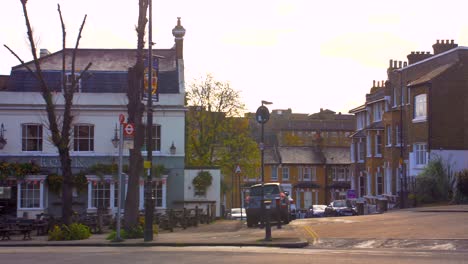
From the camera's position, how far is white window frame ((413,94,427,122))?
4968cm

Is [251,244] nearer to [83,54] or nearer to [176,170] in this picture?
[176,170]

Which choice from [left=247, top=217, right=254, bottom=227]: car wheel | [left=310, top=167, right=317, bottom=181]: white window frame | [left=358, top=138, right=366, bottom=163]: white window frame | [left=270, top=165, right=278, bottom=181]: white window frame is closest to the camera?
[left=247, top=217, right=254, bottom=227]: car wheel

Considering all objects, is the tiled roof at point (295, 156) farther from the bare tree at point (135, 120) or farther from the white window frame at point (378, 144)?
the bare tree at point (135, 120)

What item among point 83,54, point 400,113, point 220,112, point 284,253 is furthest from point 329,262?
point 220,112

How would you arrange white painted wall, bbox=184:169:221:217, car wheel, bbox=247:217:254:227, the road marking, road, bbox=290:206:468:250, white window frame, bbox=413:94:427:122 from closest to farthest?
road, bbox=290:206:468:250
the road marking
car wheel, bbox=247:217:254:227
white painted wall, bbox=184:169:221:217
white window frame, bbox=413:94:427:122

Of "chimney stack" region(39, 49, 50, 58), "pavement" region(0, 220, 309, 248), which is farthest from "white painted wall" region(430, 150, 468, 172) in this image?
"chimney stack" region(39, 49, 50, 58)

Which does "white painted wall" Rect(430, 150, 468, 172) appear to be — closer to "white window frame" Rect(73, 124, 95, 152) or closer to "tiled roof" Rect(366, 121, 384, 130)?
"tiled roof" Rect(366, 121, 384, 130)

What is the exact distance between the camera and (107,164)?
40.2 m

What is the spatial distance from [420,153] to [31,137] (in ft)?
86.5

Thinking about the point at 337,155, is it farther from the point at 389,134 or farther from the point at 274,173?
the point at 389,134

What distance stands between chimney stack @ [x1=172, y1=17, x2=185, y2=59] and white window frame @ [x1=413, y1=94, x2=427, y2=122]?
55.6 feet

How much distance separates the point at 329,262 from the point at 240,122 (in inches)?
1970

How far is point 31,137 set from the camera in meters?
40.3

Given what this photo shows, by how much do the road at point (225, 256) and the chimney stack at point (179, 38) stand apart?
26353 mm
